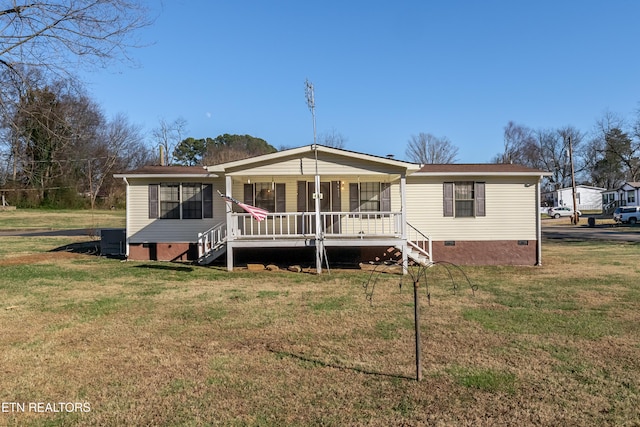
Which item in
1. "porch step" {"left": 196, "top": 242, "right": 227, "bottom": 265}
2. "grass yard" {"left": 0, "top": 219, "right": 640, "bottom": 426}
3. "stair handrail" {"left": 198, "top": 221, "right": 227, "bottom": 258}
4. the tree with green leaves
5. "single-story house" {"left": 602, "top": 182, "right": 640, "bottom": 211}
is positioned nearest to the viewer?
"grass yard" {"left": 0, "top": 219, "right": 640, "bottom": 426}

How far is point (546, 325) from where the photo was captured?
6.60 meters

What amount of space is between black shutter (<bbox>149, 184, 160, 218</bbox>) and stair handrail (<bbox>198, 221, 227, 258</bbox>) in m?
1.85

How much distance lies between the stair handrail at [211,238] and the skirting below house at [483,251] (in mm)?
7149

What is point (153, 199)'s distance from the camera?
14.6m

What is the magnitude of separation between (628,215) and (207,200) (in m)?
36.2

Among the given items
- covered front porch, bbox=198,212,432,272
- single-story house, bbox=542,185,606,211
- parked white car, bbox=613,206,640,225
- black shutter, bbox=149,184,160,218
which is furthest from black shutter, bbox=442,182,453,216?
single-story house, bbox=542,185,606,211

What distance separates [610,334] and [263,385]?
503 cm

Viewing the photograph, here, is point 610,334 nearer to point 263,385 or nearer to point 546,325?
point 546,325

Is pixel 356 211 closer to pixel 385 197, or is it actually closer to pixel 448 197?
pixel 385 197

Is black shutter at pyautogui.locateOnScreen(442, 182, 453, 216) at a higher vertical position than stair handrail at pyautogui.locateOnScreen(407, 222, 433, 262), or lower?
higher

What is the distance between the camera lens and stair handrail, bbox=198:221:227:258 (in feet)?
45.0

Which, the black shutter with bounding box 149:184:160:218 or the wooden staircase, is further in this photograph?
the black shutter with bounding box 149:184:160:218

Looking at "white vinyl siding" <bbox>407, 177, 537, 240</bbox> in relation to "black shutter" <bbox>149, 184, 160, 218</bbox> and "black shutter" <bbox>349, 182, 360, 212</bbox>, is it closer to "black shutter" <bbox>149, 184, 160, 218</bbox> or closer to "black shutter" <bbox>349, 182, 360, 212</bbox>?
"black shutter" <bbox>349, 182, 360, 212</bbox>

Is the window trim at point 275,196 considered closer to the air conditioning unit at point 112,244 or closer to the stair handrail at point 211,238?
the stair handrail at point 211,238
